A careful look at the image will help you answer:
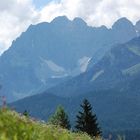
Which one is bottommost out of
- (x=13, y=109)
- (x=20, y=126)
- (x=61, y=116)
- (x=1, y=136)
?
(x=1, y=136)

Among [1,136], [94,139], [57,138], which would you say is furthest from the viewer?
[94,139]

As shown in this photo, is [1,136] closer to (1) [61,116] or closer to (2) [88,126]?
(2) [88,126]

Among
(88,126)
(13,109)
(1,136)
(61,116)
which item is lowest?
(1,136)

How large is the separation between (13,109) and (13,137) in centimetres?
459

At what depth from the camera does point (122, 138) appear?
35.4ft

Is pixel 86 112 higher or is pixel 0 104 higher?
pixel 86 112

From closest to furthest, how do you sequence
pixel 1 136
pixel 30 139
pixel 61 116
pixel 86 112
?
pixel 1 136 → pixel 30 139 → pixel 86 112 → pixel 61 116

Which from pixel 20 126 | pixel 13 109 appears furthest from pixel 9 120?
pixel 13 109

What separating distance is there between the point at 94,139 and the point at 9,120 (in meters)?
5.65

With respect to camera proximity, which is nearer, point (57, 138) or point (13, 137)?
point (13, 137)

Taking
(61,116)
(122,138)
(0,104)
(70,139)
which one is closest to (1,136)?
(70,139)

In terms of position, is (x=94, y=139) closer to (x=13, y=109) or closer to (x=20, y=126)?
(x=13, y=109)

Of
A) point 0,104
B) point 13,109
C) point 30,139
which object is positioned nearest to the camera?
point 30,139

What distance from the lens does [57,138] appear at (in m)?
8.79
